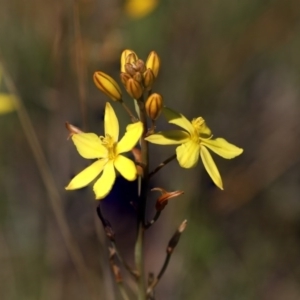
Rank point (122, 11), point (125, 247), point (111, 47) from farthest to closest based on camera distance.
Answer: point (125, 247) < point (122, 11) < point (111, 47)

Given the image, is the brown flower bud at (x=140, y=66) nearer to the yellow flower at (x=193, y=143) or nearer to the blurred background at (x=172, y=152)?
the yellow flower at (x=193, y=143)

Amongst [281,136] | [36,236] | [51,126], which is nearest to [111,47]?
[51,126]

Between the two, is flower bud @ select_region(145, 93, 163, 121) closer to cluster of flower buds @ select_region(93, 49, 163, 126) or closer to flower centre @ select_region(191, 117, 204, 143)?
cluster of flower buds @ select_region(93, 49, 163, 126)

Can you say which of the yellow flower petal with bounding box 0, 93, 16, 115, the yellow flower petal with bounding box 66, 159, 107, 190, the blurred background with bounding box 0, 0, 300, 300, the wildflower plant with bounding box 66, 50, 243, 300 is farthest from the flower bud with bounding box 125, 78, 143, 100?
the blurred background with bounding box 0, 0, 300, 300

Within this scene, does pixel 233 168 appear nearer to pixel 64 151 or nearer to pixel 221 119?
pixel 221 119

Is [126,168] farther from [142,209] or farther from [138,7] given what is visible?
[138,7]

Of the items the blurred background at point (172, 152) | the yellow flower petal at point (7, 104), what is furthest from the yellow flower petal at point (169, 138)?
the blurred background at point (172, 152)
